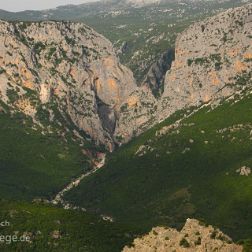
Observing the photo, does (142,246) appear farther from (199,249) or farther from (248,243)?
(248,243)

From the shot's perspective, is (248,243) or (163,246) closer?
(248,243)

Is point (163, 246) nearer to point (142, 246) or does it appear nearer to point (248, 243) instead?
point (142, 246)

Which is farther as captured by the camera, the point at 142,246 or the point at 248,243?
the point at 142,246

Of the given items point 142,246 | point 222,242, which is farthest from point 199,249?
point 142,246

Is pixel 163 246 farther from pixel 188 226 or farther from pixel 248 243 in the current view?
pixel 248 243

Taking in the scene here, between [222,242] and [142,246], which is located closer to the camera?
[222,242]
